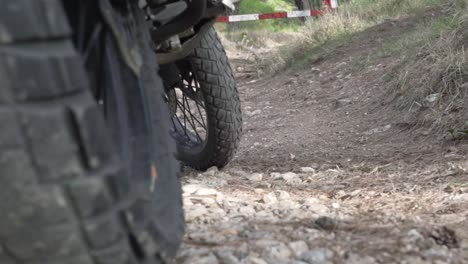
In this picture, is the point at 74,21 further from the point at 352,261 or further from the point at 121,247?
the point at 352,261

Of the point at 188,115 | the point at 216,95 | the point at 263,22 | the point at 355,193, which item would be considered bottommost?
the point at 355,193

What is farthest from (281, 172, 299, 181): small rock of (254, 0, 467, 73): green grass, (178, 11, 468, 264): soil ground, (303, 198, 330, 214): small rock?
(254, 0, 467, 73): green grass

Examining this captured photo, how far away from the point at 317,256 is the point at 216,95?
51.9 inches

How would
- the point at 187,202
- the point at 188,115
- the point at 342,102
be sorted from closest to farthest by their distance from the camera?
the point at 187,202
the point at 188,115
the point at 342,102

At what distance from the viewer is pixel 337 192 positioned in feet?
8.11

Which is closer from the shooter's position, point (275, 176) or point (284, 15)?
point (275, 176)

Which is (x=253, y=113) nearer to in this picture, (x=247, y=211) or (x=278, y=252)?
(x=247, y=211)

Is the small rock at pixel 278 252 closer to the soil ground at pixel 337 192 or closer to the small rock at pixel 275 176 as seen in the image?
the soil ground at pixel 337 192

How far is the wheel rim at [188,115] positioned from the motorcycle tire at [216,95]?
0.07m

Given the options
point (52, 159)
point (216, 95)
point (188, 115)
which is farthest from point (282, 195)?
point (52, 159)

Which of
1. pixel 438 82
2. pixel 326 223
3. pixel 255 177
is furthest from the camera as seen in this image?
pixel 438 82

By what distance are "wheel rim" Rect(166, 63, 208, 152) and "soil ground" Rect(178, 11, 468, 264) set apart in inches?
7.2

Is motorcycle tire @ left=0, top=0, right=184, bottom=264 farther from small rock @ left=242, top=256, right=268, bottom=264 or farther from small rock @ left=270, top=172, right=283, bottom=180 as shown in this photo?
small rock @ left=270, top=172, right=283, bottom=180

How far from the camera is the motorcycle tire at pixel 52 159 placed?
807 mm
